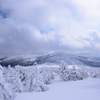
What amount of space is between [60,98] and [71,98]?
4.46 feet

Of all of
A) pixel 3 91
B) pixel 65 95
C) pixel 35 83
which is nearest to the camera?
pixel 3 91

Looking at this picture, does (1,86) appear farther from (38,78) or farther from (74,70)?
(74,70)

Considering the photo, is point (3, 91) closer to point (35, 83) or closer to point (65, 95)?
point (65, 95)

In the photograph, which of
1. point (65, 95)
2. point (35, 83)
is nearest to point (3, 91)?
point (65, 95)

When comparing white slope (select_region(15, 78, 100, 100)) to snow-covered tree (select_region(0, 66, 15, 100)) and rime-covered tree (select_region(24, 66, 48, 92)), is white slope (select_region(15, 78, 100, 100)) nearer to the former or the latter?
snow-covered tree (select_region(0, 66, 15, 100))

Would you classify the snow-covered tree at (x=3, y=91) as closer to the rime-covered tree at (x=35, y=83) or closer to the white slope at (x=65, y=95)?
the white slope at (x=65, y=95)

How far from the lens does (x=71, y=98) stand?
903 cm

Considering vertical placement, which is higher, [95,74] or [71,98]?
[71,98]

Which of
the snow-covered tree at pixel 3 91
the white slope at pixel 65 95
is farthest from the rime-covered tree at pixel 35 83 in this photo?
the snow-covered tree at pixel 3 91

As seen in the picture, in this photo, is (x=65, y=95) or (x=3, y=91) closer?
(x=3, y=91)

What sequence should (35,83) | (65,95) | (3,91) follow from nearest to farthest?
(3,91), (65,95), (35,83)

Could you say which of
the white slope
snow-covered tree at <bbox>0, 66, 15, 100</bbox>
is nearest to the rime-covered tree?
the white slope

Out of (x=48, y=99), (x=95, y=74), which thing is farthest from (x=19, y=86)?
(x=95, y=74)

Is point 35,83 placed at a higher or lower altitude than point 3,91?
lower
